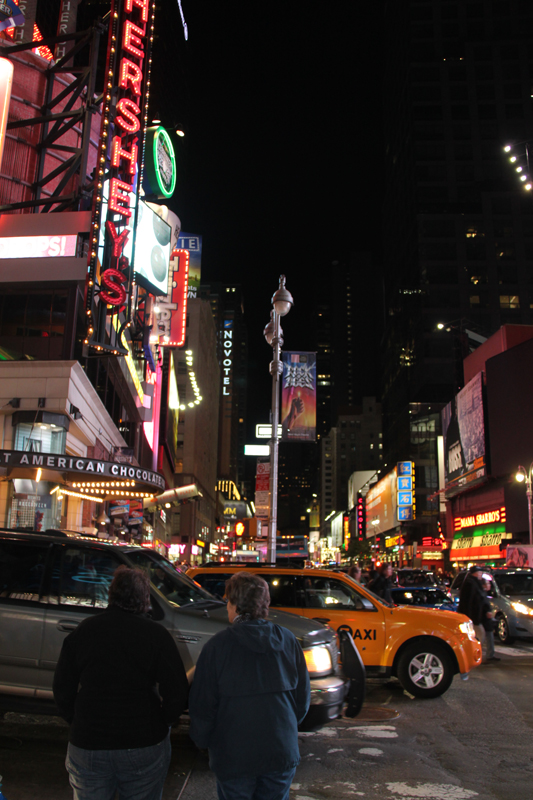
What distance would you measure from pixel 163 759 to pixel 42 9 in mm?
47381

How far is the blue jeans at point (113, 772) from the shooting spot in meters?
3.12

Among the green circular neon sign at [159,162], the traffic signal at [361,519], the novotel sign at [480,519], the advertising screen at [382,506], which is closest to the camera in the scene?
the green circular neon sign at [159,162]

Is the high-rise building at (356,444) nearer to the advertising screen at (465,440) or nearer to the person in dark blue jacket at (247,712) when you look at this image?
→ the advertising screen at (465,440)

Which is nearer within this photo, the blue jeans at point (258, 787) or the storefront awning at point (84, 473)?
the blue jeans at point (258, 787)

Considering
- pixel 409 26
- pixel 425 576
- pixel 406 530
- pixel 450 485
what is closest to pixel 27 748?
pixel 425 576

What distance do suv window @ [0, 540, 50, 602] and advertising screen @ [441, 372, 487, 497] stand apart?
145ft

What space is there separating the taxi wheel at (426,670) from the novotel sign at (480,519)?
37916mm

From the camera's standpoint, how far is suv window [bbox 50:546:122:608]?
20.4 ft

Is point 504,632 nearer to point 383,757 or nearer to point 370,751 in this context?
point 370,751

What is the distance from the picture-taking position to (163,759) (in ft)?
10.7

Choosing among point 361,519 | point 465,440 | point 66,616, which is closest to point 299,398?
point 66,616

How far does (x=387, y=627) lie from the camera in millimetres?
9562

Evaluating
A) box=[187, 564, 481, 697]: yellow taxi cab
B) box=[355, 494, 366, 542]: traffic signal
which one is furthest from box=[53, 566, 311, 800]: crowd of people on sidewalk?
box=[355, 494, 366, 542]: traffic signal

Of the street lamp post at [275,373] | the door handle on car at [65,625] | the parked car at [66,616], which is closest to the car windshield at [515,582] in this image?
the street lamp post at [275,373]
